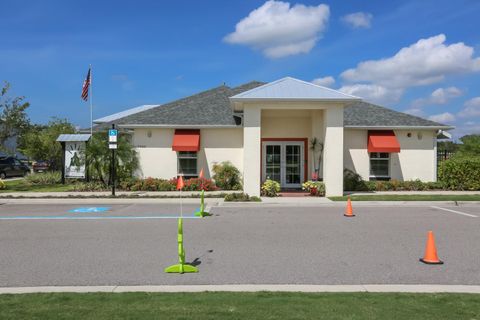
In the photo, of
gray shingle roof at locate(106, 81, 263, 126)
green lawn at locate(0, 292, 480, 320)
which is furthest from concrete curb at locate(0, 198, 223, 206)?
green lawn at locate(0, 292, 480, 320)

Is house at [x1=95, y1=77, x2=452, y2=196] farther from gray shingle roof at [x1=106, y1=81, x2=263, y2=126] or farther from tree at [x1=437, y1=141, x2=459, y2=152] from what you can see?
tree at [x1=437, y1=141, x2=459, y2=152]

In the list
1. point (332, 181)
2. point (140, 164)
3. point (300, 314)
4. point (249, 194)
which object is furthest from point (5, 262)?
point (140, 164)

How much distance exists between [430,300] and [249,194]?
43.4 feet

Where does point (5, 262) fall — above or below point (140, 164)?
below

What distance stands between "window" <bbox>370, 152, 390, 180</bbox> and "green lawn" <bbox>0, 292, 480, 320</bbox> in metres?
17.6

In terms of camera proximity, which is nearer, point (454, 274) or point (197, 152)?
point (454, 274)

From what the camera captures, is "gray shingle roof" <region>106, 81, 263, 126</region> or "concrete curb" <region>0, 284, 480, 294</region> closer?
"concrete curb" <region>0, 284, 480, 294</region>

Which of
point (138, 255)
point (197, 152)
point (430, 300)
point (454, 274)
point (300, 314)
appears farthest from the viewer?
point (197, 152)

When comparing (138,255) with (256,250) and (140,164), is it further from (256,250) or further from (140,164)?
(140,164)

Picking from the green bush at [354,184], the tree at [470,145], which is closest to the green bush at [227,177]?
the green bush at [354,184]

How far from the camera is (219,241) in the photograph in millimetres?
9414

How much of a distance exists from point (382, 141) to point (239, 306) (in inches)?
738

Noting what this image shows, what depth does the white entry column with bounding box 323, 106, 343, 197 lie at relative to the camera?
18.3m

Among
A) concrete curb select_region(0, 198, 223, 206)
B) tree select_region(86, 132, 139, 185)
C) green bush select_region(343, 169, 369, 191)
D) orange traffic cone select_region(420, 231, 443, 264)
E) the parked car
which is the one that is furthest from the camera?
the parked car
